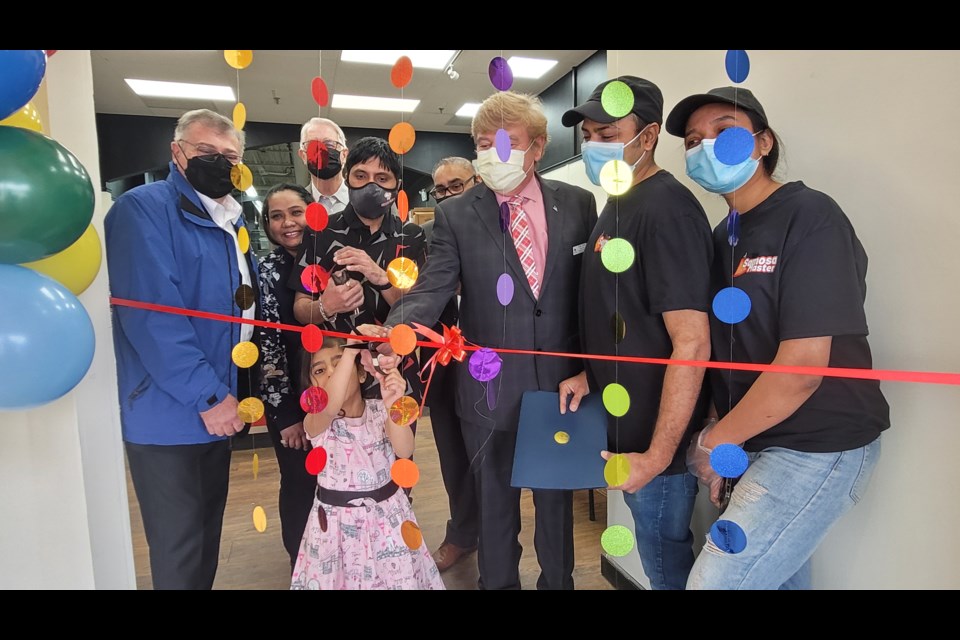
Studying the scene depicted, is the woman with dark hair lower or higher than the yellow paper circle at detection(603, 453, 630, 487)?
higher

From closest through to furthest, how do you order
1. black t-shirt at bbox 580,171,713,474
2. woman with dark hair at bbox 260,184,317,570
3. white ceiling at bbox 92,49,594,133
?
black t-shirt at bbox 580,171,713,474
woman with dark hair at bbox 260,184,317,570
white ceiling at bbox 92,49,594,133

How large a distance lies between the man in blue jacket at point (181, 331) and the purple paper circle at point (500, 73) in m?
0.73

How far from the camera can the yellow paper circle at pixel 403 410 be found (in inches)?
54.1

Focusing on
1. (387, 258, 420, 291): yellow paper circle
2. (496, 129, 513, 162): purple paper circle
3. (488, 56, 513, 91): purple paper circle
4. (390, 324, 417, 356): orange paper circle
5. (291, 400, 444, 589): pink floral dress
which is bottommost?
(291, 400, 444, 589): pink floral dress

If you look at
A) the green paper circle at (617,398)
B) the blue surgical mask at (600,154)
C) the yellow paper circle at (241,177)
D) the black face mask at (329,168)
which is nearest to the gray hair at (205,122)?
the yellow paper circle at (241,177)

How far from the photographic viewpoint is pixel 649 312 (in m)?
1.17

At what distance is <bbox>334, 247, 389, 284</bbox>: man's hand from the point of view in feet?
4.68

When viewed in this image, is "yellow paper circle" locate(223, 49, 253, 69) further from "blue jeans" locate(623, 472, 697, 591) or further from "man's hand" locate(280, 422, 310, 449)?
"blue jeans" locate(623, 472, 697, 591)

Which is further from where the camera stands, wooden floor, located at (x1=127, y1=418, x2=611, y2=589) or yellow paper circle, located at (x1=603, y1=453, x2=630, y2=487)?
wooden floor, located at (x1=127, y1=418, x2=611, y2=589)

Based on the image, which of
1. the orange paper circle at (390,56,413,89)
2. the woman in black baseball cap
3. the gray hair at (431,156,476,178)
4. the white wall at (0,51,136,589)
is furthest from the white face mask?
the white wall at (0,51,136,589)

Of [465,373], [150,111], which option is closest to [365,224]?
[465,373]

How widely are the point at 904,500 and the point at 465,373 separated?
103cm

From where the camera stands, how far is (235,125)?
130cm

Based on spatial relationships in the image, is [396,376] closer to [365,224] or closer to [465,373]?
[465,373]
